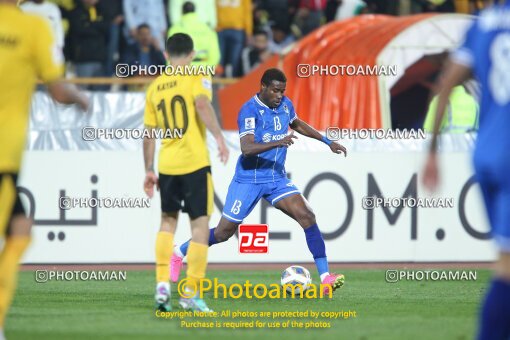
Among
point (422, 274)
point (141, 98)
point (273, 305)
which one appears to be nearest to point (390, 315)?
point (273, 305)

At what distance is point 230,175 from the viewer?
15.0m

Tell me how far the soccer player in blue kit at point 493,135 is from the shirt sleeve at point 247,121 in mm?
5081

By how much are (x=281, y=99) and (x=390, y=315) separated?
2.85 metres

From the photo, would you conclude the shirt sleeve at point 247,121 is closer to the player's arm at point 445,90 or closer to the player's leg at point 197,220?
the player's leg at point 197,220

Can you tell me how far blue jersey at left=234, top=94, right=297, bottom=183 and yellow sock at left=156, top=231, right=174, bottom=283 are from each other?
2.12m

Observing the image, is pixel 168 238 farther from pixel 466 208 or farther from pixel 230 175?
pixel 466 208

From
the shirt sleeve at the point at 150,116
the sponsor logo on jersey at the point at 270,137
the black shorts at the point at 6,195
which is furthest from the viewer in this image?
the sponsor logo on jersey at the point at 270,137

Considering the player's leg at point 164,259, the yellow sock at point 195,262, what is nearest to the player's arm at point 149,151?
the player's leg at point 164,259

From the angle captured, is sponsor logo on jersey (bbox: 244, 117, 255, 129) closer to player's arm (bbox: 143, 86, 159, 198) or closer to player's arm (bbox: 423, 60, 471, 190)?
player's arm (bbox: 143, 86, 159, 198)

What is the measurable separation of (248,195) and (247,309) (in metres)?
1.69

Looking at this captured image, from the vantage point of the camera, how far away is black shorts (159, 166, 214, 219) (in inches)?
385

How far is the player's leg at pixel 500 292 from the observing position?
19.8 ft

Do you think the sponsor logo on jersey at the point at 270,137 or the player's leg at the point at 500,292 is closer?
the player's leg at the point at 500,292

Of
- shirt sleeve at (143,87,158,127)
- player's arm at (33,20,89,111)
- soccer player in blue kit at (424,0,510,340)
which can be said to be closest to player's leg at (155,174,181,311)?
shirt sleeve at (143,87,158,127)
